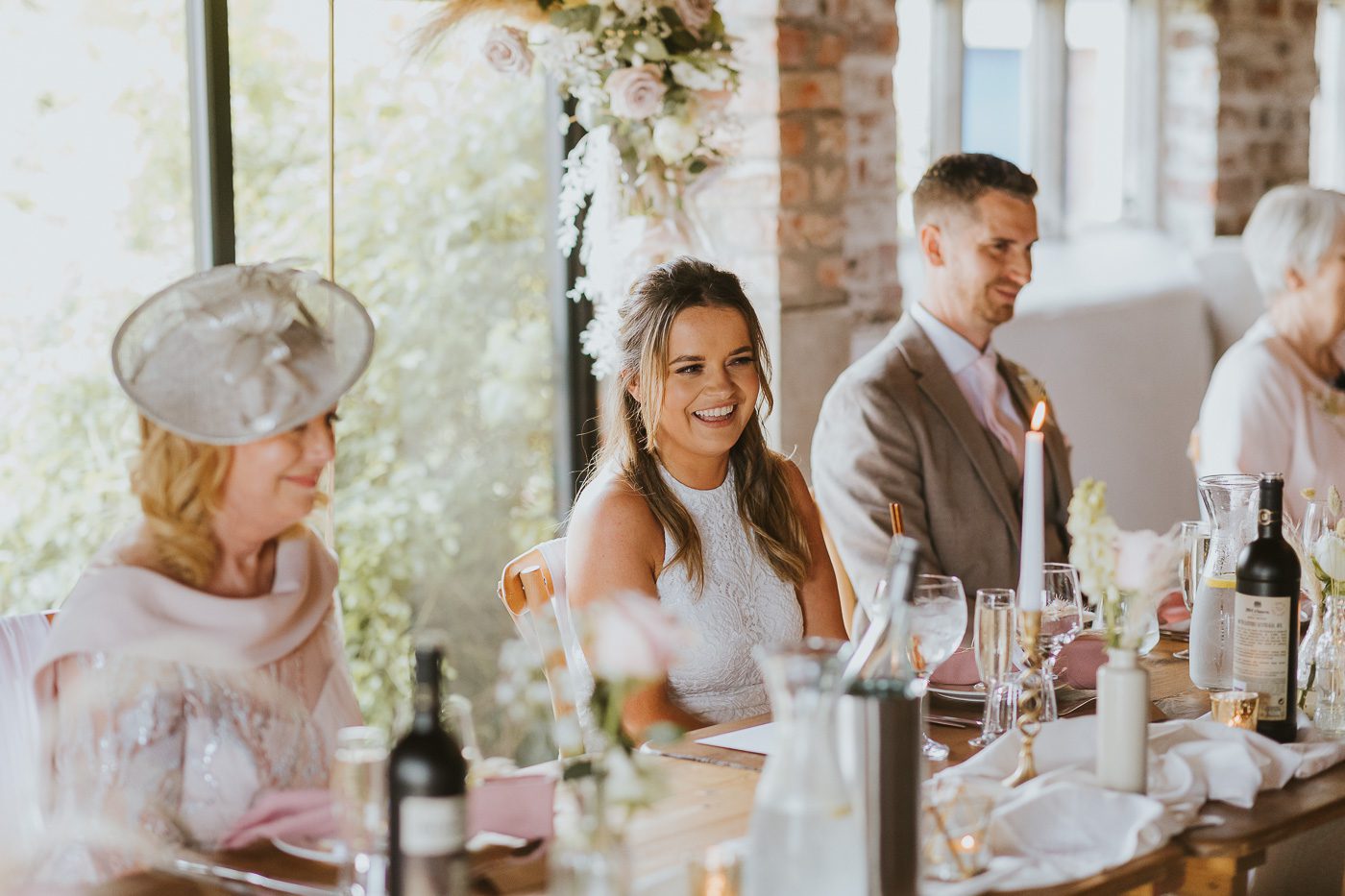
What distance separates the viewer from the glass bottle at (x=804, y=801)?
46.8 inches

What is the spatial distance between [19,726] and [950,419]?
5.60ft

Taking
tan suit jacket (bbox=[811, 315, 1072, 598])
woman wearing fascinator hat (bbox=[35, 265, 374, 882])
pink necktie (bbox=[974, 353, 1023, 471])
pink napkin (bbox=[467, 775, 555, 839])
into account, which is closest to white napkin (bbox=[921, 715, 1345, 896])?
pink napkin (bbox=[467, 775, 555, 839])

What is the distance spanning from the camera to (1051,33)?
4.68 metres

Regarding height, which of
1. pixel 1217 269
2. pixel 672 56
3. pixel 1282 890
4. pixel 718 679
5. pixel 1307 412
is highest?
pixel 672 56

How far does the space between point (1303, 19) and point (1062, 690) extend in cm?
360

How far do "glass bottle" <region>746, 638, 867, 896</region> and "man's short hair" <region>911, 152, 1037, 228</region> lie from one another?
1942mm

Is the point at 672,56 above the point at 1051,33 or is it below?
below

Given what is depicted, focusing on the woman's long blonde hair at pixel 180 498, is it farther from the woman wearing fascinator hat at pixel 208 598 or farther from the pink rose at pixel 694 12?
the pink rose at pixel 694 12

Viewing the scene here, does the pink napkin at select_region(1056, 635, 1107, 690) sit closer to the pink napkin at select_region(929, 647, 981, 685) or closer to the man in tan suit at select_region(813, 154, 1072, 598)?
the pink napkin at select_region(929, 647, 981, 685)

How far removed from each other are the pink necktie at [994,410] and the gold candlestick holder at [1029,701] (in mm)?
1285

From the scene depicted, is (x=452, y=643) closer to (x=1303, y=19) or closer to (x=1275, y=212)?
(x=1275, y=212)

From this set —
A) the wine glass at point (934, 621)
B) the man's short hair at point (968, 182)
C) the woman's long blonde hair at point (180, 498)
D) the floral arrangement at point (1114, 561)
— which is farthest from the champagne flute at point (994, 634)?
the man's short hair at point (968, 182)

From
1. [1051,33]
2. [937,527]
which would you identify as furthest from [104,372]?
[1051,33]

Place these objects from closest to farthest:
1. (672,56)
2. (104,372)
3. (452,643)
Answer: (104,372) → (672,56) → (452,643)
